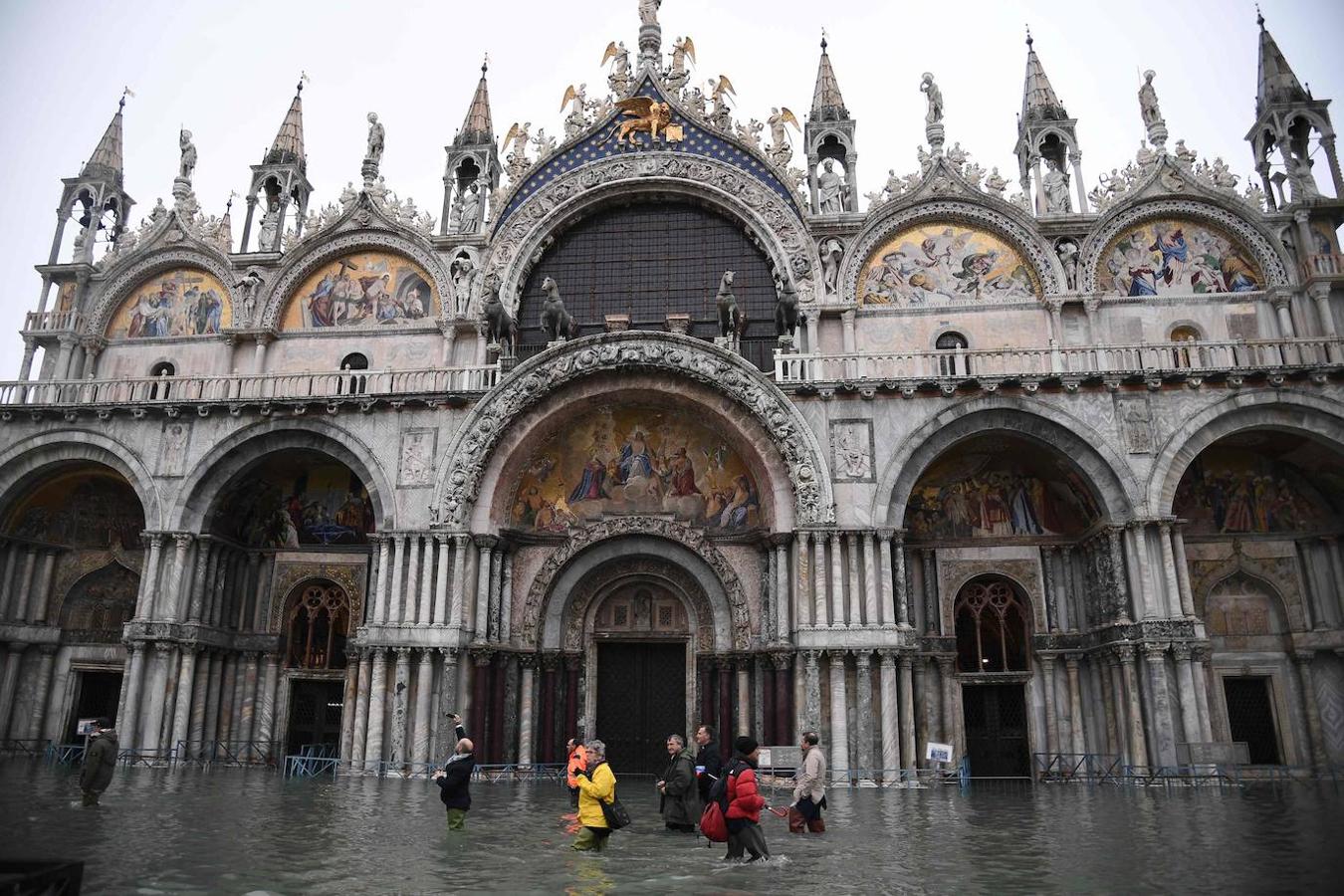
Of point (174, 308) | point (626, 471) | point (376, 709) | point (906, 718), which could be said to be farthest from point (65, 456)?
point (906, 718)

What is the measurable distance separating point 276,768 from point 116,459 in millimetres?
8637

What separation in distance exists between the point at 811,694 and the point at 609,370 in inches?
343

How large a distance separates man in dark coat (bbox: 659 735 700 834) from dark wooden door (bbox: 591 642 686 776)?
10974 millimetres

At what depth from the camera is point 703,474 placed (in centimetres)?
2327

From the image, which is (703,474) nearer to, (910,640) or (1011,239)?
(910,640)

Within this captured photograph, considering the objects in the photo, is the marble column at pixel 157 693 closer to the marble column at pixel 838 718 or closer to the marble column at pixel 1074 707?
the marble column at pixel 838 718

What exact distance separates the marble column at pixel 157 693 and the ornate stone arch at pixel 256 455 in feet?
Result: 9.68

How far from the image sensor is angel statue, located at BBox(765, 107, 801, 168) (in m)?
26.1

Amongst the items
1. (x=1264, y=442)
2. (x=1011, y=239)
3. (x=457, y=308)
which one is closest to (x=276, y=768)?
(x=457, y=308)

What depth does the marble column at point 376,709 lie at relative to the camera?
2031cm

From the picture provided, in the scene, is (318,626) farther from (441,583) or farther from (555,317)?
(555,317)

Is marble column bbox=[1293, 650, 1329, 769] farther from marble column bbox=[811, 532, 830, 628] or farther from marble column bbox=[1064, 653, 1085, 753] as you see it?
marble column bbox=[811, 532, 830, 628]

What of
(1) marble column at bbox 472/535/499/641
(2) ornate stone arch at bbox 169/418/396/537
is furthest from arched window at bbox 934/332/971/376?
(2) ornate stone arch at bbox 169/418/396/537

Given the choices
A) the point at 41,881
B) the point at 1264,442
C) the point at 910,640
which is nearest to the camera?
the point at 41,881
